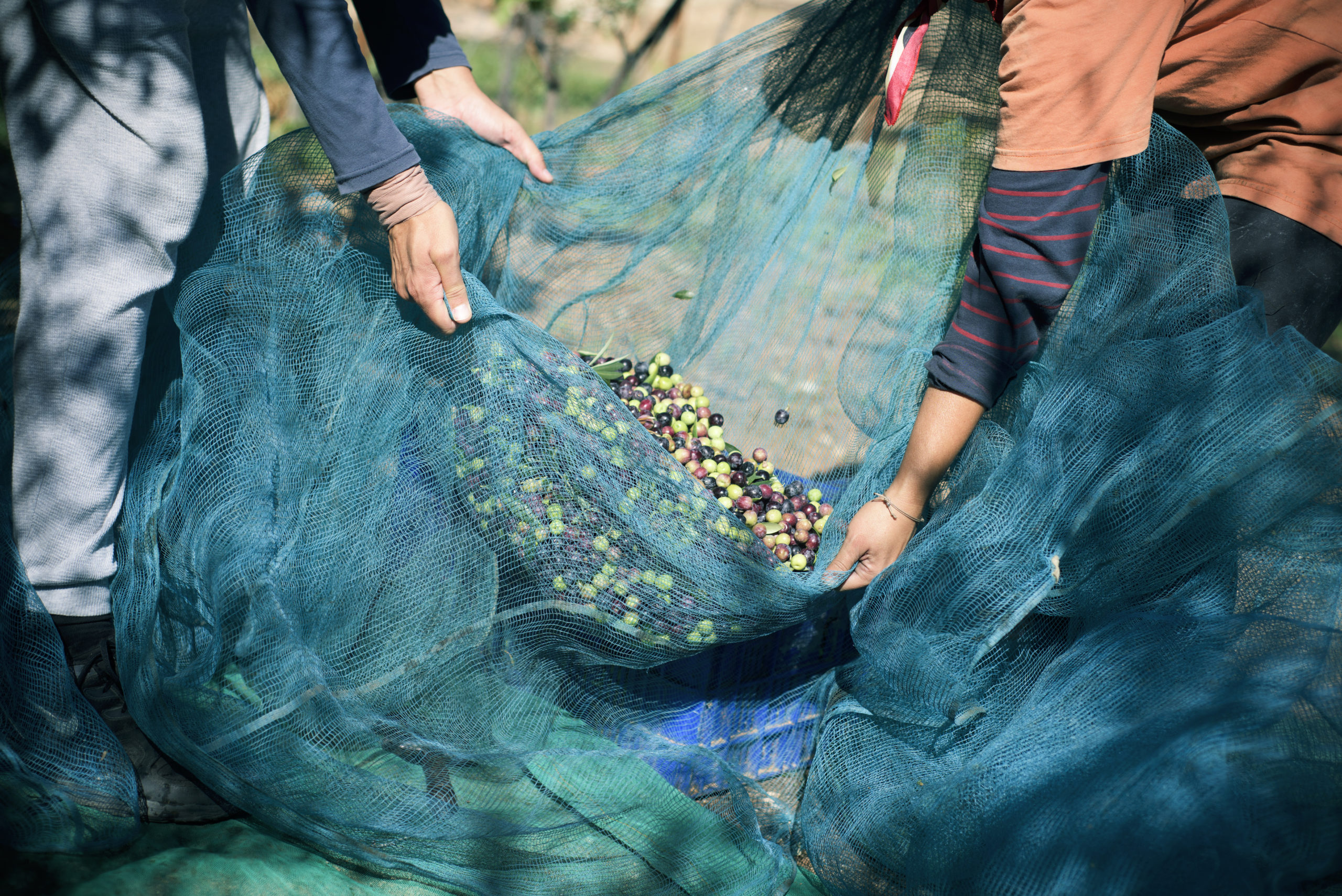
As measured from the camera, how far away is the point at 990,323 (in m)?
1.56

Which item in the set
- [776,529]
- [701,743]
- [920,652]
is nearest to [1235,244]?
[920,652]

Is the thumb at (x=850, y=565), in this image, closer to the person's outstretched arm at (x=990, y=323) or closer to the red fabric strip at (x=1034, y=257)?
the person's outstretched arm at (x=990, y=323)

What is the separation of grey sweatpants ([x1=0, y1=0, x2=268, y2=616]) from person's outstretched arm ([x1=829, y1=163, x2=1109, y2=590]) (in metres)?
1.41

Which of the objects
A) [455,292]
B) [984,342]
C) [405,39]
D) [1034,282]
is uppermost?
[405,39]

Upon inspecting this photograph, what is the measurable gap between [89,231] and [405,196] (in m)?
0.56

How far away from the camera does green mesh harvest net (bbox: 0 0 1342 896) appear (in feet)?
4.68

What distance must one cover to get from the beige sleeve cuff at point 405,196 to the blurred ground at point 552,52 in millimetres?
867

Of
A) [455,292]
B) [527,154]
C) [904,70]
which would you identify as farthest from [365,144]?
[904,70]

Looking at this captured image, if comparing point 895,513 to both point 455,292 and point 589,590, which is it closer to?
point 589,590

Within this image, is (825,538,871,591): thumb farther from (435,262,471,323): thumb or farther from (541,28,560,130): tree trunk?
(541,28,560,130): tree trunk

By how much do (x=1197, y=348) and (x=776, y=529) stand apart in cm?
98

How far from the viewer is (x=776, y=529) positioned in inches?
83.7

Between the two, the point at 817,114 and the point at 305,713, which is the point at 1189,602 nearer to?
the point at 817,114

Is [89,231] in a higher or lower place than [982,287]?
higher
